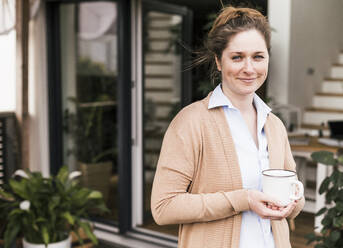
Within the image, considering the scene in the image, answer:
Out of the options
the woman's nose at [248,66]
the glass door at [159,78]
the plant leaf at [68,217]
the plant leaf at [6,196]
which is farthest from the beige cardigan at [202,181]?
the glass door at [159,78]

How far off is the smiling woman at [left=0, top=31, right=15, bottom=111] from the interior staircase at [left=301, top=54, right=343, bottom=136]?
11.9ft

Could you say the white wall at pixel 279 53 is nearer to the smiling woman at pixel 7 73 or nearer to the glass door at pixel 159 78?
the glass door at pixel 159 78

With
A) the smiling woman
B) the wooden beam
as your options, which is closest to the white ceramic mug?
the wooden beam

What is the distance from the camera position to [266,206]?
1.00 metres

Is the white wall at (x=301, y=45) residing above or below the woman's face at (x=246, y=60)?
above

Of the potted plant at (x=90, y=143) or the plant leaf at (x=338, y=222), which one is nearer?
the plant leaf at (x=338, y=222)

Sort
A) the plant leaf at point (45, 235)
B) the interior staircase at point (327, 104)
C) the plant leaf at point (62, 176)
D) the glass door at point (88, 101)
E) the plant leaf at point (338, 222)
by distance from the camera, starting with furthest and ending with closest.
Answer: the interior staircase at point (327, 104) < the glass door at point (88, 101) < the plant leaf at point (62, 176) < the plant leaf at point (45, 235) < the plant leaf at point (338, 222)

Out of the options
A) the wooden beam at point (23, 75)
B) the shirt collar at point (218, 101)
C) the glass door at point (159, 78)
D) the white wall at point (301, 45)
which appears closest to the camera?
the shirt collar at point (218, 101)

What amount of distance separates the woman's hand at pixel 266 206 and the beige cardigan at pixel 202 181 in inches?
0.8

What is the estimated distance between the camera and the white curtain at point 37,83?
3879mm

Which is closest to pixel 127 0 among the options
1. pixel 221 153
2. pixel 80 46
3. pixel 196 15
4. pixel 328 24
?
pixel 80 46

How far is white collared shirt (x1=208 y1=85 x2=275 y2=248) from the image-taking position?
1067mm

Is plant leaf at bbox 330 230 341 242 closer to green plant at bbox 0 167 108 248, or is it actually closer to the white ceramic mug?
the white ceramic mug

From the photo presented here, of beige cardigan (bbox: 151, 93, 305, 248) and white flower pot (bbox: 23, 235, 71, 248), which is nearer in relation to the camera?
beige cardigan (bbox: 151, 93, 305, 248)
